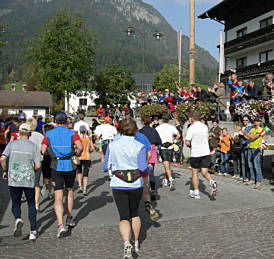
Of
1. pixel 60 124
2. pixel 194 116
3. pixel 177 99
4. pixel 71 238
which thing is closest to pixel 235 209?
pixel 194 116

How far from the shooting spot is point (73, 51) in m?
41.3

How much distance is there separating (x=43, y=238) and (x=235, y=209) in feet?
13.0

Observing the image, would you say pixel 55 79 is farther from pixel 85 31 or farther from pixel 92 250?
pixel 92 250

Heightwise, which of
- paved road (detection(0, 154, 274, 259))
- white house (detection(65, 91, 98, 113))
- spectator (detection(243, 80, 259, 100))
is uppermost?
white house (detection(65, 91, 98, 113))

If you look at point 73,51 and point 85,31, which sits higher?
point 85,31

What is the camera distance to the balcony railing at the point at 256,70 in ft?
101

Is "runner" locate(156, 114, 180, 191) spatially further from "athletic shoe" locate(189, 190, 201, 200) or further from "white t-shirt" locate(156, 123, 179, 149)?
"athletic shoe" locate(189, 190, 201, 200)

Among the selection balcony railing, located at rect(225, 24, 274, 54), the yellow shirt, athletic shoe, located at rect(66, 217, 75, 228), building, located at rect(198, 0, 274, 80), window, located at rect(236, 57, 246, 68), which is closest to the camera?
athletic shoe, located at rect(66, 217, 75, 228)

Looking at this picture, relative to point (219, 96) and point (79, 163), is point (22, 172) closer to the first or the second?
point (79, 163)

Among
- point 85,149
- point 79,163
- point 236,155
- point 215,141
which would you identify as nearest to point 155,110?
point 215,141

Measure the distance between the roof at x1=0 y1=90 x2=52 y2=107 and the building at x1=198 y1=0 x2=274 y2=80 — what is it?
170ft

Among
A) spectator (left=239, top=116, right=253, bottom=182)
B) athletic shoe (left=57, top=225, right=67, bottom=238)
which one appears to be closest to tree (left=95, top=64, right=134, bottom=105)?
spectator (left=239, top=116, right=253, bottom=182)

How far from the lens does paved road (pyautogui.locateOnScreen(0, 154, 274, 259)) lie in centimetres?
497

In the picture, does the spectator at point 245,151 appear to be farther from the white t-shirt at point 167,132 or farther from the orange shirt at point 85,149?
the orange shirt at point 85,149
